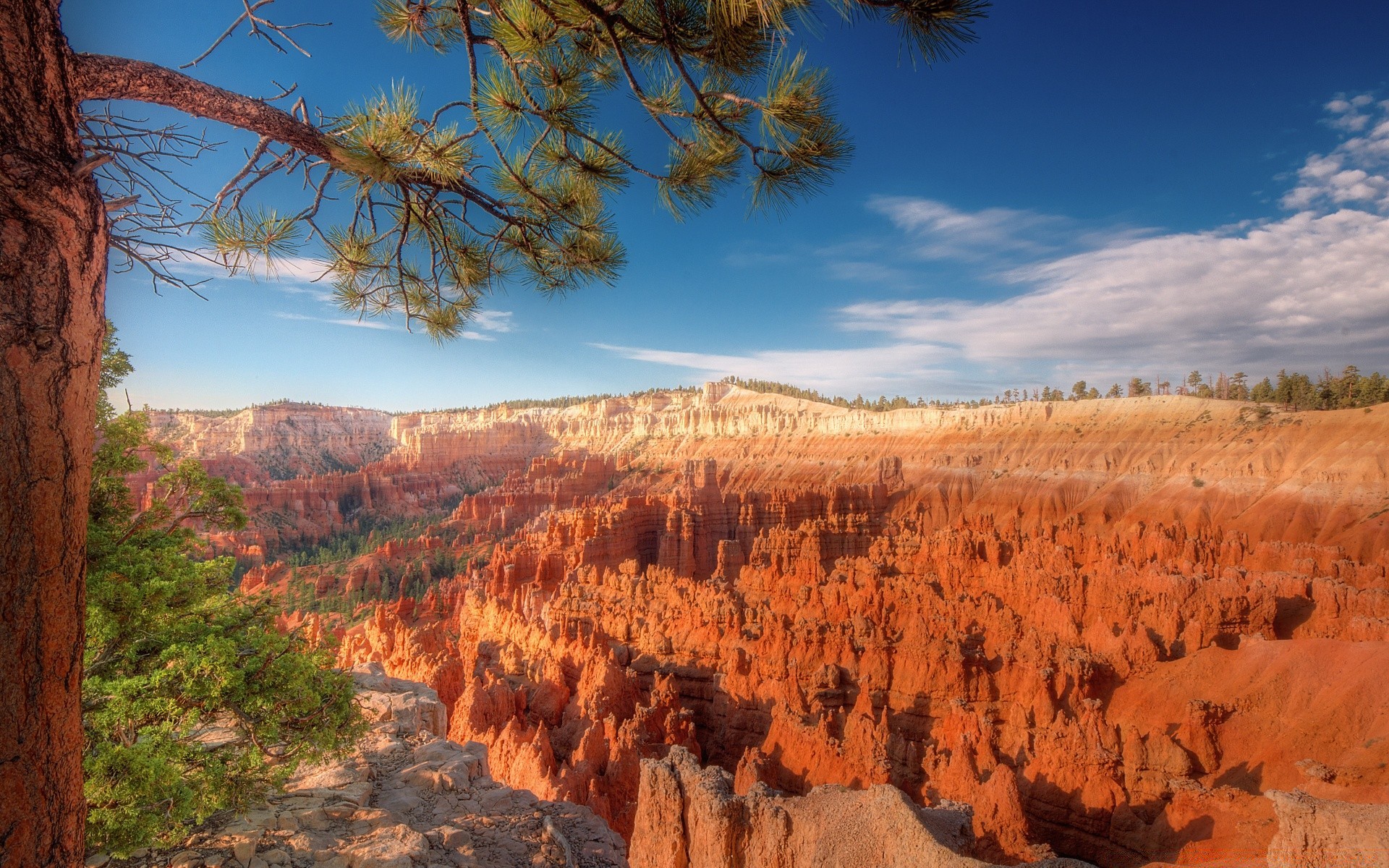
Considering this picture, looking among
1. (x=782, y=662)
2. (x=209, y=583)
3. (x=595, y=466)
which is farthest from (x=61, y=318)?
(x=595, y=466)

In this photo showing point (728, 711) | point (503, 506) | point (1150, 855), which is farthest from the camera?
point (503, 506)

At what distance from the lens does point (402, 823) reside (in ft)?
21.1

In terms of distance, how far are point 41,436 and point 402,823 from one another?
19.5ft

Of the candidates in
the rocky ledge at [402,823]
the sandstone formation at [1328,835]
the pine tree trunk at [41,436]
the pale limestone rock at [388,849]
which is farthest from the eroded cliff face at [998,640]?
the pine tree trunk at [41,436]

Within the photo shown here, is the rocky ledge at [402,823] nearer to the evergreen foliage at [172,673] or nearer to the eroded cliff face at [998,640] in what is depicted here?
the evergreen foliage at [172,673]

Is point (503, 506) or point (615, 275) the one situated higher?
point (615, 275)

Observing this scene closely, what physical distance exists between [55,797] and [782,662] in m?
A: 17.9

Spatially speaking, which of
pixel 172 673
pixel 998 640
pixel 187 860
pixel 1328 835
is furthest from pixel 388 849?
pixel 998 640

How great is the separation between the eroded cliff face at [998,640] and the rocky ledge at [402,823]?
2.85 m

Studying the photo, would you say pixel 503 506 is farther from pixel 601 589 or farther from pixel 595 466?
pixel 601 589

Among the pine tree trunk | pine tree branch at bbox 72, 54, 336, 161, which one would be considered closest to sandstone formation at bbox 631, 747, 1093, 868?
the pine tree trunk

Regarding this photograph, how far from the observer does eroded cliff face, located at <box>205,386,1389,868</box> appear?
13.0 metres

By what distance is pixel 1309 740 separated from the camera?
12742mm

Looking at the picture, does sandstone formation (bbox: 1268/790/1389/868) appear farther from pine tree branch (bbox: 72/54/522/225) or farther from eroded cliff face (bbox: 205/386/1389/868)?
pine tree branch (bbox: 72/54/522/225)
